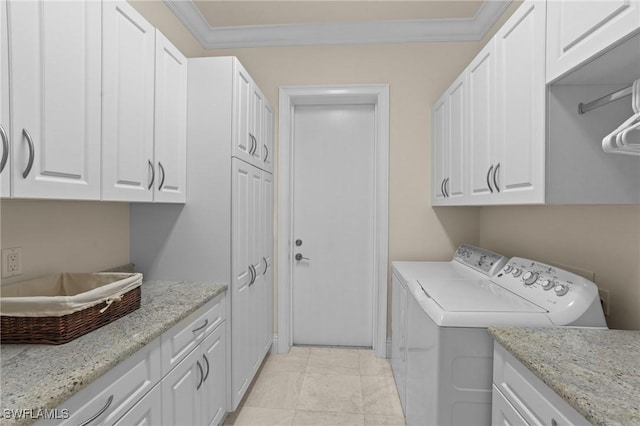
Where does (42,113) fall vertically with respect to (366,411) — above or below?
above

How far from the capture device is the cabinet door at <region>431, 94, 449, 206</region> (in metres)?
2.42

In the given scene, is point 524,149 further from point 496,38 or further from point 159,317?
point 159,317

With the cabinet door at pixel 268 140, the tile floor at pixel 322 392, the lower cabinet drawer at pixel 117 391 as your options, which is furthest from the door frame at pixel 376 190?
the lower cabinet drawer at pixel 117 391

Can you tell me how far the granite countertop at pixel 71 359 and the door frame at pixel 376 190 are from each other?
148 centimetres

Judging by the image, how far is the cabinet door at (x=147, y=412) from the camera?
3.45 feet

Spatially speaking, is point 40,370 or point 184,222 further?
point 184,222

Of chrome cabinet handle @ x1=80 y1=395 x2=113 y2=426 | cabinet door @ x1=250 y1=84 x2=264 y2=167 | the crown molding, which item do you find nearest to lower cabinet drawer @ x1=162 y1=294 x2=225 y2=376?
chrome cabinet handle @ x1=80 y1=395 x2=113 y2=426

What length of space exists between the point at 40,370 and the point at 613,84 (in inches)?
83.3

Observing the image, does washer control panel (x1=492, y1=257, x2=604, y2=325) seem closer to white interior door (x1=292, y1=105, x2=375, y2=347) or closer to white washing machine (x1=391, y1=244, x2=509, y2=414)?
white washing machine (x1=391, y1=244, x2=509, y2=414)

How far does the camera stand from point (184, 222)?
188 cm

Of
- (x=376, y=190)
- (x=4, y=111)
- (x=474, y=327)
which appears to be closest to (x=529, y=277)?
(x=474, y=327)

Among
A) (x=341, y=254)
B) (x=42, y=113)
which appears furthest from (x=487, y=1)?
(x=42, y=113)

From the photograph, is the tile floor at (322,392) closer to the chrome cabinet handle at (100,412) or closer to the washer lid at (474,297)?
the washer lid at (474,297)

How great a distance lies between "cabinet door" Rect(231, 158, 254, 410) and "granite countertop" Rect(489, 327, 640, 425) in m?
1.38
